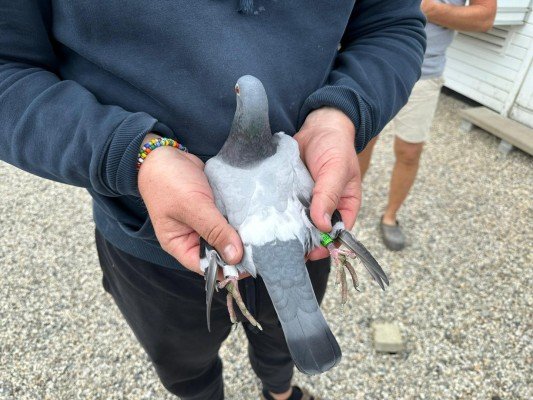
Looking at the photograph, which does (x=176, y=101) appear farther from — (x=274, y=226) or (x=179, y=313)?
(x=179, y=313)

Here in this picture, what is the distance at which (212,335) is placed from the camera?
1587 mm

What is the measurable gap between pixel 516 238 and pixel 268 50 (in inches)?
142

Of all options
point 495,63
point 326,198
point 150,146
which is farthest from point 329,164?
point 495,63

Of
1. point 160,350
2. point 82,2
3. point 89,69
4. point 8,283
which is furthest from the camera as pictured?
point 8,283

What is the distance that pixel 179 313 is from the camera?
146 centimetres

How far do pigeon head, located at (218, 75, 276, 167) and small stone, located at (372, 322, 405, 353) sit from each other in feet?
6.84

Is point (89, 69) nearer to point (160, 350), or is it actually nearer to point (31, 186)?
point (160, 350)

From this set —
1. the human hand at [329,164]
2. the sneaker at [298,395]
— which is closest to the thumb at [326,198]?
the human hand at [329,164]

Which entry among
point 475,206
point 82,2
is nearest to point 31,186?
point 82,2

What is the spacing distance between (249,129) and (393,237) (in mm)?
2865

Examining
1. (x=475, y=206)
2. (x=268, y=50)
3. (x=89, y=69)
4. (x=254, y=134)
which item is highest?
(x=268, y=50)

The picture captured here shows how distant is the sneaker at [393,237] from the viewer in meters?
3.71

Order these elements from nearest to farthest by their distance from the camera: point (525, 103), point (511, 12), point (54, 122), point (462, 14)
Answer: point (54, 122), point (462, 14), point (511, 12), point (525, 103)

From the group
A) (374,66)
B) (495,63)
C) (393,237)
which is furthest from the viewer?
(495,63)
